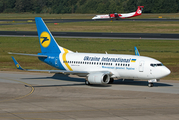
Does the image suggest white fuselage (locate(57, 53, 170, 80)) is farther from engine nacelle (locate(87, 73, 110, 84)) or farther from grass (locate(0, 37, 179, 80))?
grass (locate(0, 37, 179, 80))

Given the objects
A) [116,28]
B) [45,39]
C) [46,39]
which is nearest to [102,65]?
[46,39]

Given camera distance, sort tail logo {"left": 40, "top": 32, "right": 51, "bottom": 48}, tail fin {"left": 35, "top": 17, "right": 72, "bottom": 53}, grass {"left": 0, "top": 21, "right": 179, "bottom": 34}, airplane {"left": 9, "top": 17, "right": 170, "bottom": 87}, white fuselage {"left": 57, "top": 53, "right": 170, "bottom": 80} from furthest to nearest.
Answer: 1. grass {"left": 0, "top": 21, "right": 179, "bottom": 34}
2. tail logo {"left": 40, "top": 32, "right": 51, "bottom": 48}
3. tail fin {"left": 35, "top": 17, "right": 72, "bottom": 53}
4. airplane {"left": 9, "top": 17, "right": 170, "bottom": 87}
5. white fuselage {"left": 57, "top": 53, "right": 170, "bottom": 80}

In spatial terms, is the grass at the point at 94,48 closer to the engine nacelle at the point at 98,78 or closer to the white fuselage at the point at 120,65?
the white fuselage at the point at 120,65

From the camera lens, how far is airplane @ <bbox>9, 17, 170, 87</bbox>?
133ft

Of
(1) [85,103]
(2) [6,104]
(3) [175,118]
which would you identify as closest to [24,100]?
(2) [6,104]

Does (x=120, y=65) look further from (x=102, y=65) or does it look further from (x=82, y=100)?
(x=82, y=100)

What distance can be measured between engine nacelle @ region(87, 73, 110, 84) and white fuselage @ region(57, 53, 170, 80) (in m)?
1.53

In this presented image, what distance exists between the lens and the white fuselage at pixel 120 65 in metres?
40.3

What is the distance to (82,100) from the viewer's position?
1339 inches

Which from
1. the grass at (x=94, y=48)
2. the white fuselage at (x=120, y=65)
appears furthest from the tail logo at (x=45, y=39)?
the grass at (x=94, y=48)

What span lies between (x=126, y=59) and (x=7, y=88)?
16.0m

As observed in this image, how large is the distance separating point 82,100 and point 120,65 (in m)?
9.78

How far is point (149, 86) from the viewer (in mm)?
42125

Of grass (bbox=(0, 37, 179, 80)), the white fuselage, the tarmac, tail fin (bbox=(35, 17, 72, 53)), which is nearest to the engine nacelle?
the tarmac
